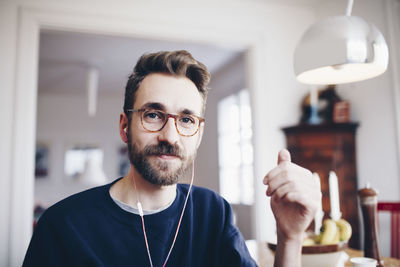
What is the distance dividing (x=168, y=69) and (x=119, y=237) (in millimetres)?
553

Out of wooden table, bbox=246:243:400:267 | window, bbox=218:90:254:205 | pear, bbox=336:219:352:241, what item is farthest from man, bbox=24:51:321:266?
window, bbox=218:90:254:205

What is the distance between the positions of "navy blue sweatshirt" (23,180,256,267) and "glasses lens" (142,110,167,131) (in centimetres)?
26

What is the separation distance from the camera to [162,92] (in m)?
1.09

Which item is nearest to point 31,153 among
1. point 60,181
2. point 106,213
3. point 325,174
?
point 106,213

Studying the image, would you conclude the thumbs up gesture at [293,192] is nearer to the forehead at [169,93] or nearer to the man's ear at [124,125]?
the forehead at [169,93]

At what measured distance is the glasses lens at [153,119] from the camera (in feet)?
3.48

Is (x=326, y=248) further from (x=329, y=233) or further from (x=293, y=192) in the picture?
(x=293, y=192)

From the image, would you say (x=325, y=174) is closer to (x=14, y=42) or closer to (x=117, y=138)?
(x=14, y=42)

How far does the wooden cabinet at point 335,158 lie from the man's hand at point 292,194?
7.42ft

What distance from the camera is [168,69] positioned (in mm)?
1118

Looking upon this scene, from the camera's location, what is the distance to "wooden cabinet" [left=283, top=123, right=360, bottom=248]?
3.00 metres

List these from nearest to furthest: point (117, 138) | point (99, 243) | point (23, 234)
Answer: point (99, 243) < point (23, 234) < point (117, 138)

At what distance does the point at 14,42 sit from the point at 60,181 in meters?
4.70

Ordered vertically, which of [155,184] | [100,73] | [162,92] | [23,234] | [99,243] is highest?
[100,73]
